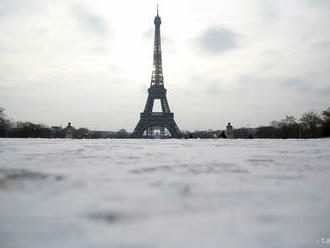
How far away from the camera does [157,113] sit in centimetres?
5203

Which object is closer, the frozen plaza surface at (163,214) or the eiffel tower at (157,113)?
the frozen plaza surface at (163,214)

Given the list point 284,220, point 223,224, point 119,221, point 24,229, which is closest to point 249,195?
point 284,220

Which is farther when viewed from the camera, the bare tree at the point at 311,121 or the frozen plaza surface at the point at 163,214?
the bare tree at the point at 311,121

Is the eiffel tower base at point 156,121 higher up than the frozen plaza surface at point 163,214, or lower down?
higher up

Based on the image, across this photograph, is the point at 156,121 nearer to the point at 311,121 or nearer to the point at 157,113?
the point at 157,113

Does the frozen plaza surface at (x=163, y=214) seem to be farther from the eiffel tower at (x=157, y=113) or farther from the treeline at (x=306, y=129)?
the treeline at (x=306, y=129)

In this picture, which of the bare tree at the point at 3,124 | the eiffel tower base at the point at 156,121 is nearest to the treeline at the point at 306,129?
the eiffel tower base at the point at 156,121

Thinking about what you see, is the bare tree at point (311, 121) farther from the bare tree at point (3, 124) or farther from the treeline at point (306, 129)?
the bare tree at point (3, 124)

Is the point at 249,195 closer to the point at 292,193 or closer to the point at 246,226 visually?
the point at 292,193

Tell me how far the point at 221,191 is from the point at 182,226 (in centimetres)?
82

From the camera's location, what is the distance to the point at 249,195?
Result: 1.81 metres

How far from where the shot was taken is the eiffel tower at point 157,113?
5119 centimetres

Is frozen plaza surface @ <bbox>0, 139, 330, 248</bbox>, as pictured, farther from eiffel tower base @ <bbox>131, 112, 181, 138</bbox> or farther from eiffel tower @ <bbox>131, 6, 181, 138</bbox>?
eiffel tower base @ <bbox>131, 112, 181, 138</bbox>

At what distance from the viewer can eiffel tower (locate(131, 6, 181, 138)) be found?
5119cm
